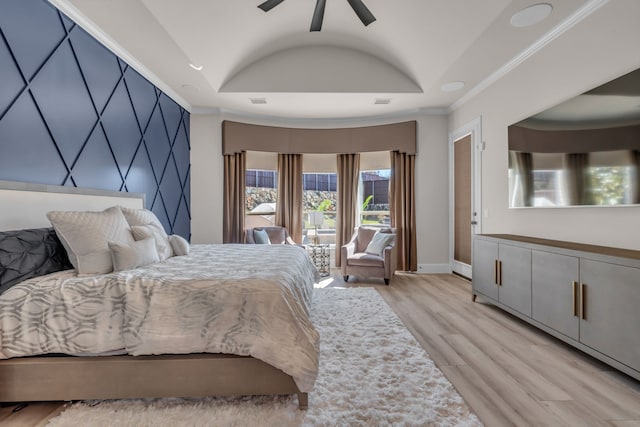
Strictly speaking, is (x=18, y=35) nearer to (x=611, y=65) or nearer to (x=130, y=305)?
(x=130, y=305)

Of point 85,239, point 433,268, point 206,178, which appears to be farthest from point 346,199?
point 85,239

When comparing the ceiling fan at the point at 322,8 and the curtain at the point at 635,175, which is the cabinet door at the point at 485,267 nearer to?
the curtain at the point at 635,175

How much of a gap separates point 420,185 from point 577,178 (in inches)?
110

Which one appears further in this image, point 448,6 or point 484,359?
point 448,6

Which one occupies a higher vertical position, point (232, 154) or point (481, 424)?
point (232, 154)

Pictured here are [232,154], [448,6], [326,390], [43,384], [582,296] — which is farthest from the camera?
[232,154]

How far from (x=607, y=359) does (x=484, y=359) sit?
2.27ft

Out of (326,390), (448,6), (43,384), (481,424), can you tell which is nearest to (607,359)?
(481,424)

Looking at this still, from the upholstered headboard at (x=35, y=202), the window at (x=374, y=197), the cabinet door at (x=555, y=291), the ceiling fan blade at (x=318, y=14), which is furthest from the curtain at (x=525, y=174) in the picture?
the upholstered headboard at (x=35, y=202)

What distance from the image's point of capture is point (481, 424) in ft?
5.00

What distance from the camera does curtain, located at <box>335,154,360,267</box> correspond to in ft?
18.5

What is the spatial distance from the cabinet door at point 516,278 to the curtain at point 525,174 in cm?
55

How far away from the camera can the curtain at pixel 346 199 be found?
564 cm

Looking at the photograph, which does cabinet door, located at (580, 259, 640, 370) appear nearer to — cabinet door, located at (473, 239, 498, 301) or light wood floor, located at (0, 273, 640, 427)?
light wood floor, located at (0, 273, 640, 427)
